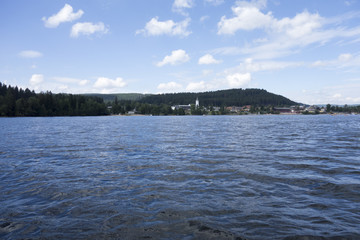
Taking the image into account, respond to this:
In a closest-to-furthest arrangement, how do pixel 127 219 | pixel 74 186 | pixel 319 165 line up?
pixel 127 219, pixel 74 186, pixel 319 165

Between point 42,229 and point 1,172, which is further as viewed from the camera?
point 1,172

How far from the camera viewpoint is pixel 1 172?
14.9 metres

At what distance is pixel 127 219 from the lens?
8.09 m

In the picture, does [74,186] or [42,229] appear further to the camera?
[74,186]

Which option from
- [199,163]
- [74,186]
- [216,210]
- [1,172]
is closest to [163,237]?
[216,210]

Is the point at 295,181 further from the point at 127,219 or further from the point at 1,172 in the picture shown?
the point at 1,172

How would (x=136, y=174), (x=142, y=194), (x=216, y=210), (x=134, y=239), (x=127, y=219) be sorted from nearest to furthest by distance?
(x=134, y=239) < (x=127, y=219) < (x=216, y=210) < (x=142, y=194) < (x=136, y=174)

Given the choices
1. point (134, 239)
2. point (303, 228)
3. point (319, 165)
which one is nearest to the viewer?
point (134, 239)

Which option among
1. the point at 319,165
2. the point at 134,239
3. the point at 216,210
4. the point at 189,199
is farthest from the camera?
the point at 319,165

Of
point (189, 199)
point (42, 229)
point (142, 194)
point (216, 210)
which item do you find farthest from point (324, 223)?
point (42, 229)

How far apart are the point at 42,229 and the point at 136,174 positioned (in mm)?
6939

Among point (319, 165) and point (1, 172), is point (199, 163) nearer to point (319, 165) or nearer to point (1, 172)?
point (319, 165)

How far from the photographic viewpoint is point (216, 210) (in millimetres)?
8789

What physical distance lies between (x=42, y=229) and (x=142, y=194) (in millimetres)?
4109
